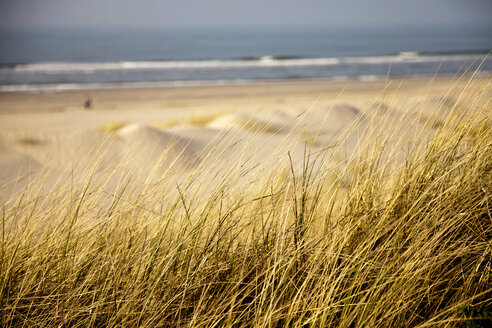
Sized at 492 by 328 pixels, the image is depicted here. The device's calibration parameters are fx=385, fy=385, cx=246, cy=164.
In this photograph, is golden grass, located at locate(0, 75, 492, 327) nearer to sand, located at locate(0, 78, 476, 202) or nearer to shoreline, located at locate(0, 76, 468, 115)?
sand, located at locate(0, 78, 476, 202)

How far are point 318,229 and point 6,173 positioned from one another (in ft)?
13.1

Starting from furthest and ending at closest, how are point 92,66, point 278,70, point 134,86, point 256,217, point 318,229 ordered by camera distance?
point 92,66
point 278,70
point 134,86
point 318,229
point 256,217

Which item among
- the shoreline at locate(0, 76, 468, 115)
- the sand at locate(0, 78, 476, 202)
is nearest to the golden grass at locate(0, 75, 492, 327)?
the sand at locate(0, 78, 476, 202)

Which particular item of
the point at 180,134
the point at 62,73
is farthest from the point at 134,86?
the point at 180,134

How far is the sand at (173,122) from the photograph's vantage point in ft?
9.38

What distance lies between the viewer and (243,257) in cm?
144

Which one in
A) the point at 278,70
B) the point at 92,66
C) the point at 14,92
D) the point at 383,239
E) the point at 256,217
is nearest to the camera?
the point at 383,239

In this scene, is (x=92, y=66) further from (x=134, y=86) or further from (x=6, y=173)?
(x=6, y=173)

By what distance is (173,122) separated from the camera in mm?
9688

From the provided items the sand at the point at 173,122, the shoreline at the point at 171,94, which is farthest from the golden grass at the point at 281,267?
the shoreline at the point at 171,94

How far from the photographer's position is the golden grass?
1.25 meters

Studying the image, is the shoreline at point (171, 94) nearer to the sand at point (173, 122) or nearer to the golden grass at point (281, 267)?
the sand at point (173, 122)

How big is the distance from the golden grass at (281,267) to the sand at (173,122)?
1.25ft

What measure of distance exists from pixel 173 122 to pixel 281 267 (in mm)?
8726
